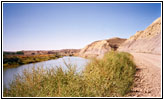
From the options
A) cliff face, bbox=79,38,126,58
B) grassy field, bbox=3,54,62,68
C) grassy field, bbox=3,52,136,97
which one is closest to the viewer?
grassy field, bbox=3,52,136,97

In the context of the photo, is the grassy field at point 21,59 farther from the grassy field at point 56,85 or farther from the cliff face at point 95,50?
the cliff face at point 95,50

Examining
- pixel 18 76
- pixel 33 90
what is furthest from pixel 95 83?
pixel 18 76

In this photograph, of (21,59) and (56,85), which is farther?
(21,59)

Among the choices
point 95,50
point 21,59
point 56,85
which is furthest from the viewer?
point 95,50

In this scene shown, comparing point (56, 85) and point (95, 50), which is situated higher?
point (95, 50)

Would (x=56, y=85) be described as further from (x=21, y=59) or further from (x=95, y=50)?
(x=95, y=50)

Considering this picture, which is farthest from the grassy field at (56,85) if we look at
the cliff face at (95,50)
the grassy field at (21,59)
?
the cliff face at (95,50)

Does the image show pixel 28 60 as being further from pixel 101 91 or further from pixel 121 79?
pixel 121 79

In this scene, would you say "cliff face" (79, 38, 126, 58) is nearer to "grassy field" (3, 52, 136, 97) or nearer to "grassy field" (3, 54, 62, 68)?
"grassy field" (3, 54, 62, 68)

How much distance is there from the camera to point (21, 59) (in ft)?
14.6

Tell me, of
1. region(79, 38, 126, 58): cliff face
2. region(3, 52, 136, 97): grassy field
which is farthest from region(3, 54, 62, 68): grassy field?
region(79, 38, 126, 58): cliff face

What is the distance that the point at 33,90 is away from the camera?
3.56 m

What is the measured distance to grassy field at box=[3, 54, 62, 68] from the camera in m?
4.05

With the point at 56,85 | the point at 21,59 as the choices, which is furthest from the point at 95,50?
the point at 56,85
